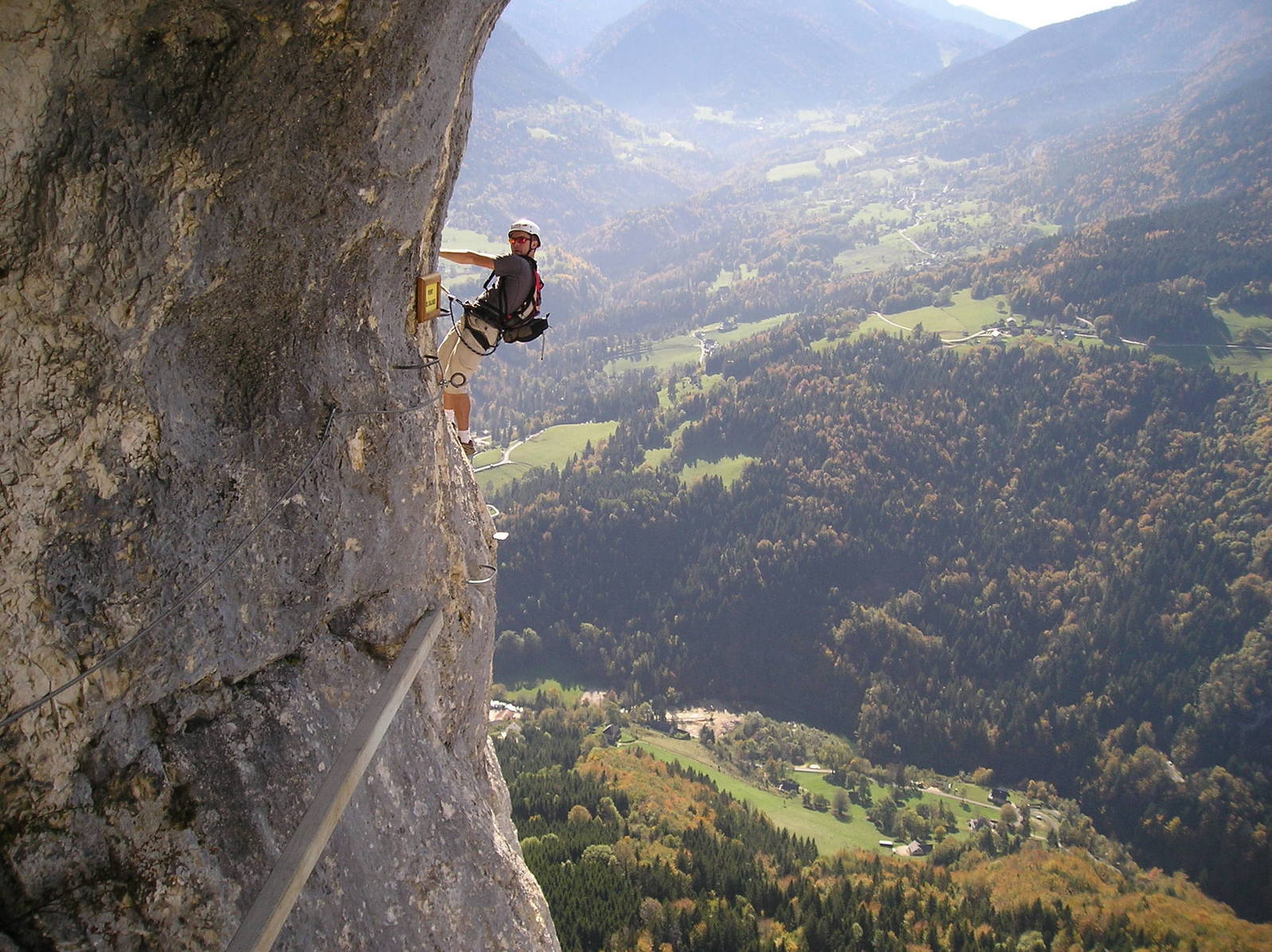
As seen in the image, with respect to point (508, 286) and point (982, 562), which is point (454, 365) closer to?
point (508, 286)

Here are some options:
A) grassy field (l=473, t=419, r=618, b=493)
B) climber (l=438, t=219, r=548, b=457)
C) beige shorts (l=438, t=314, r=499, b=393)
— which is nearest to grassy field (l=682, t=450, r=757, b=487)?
grassy field (l=473, t=419, r=618, b=493)

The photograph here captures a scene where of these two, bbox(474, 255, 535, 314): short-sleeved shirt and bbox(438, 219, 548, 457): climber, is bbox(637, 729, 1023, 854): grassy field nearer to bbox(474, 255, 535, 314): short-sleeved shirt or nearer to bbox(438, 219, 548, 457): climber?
bbox(438, 219, 548, 457): climber

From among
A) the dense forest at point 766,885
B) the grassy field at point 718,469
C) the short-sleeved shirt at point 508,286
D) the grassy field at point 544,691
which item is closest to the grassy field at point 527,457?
the grassy field at point 718,469

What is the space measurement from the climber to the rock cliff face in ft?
5.48

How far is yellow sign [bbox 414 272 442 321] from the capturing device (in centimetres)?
1025

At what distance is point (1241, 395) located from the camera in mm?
170375

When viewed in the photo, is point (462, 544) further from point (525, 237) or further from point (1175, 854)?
point (1175, 854)

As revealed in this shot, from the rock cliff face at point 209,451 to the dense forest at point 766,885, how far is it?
156ft

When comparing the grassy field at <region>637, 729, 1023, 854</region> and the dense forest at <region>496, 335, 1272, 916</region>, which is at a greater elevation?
the dense forest at <region>496, 335, 1272, 916</region>

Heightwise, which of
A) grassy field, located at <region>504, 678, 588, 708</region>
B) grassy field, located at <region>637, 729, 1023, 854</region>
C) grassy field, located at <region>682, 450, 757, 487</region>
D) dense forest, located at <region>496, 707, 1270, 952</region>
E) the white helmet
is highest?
the white helmet

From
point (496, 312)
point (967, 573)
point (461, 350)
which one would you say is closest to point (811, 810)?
point (967, 573)

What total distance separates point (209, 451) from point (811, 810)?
114208 mm

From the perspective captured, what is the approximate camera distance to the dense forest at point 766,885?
56625mm

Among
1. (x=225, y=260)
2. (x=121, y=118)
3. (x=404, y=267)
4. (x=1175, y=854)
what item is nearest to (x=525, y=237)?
(x=404, y=267)
